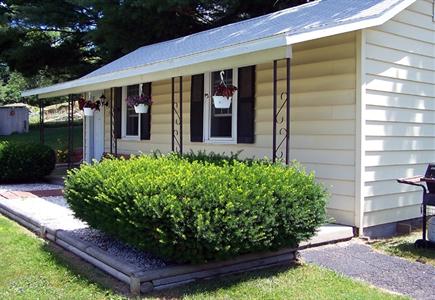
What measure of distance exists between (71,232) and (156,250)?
2100mm

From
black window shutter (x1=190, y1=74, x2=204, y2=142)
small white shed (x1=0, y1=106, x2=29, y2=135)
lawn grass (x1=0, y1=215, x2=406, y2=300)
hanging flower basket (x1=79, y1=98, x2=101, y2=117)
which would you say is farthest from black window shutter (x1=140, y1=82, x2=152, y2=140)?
small white shed (x1=0, y1=106, x2=29, y2=135)

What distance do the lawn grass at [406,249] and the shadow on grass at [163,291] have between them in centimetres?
140

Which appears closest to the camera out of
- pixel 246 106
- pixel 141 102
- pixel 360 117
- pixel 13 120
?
pixel 360 117

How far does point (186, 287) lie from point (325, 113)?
10.5ft

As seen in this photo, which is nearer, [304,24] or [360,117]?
[360,117]

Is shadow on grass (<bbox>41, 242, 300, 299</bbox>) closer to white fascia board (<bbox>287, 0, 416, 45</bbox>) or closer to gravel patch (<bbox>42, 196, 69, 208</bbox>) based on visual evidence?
white fascia board (<bbox>287, 0, 416, 45</bbox>)

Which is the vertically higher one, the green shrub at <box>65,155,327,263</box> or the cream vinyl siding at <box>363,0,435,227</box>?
the cream vinyl siding at <box>363,0,435,227</box>

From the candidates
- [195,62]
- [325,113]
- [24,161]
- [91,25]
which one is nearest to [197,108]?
Result: [195,62]

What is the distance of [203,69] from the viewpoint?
7.15 metres

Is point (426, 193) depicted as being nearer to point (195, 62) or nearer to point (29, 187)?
point (195, 62)

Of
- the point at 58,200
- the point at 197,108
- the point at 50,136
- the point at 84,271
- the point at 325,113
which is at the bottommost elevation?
the point at 84,271

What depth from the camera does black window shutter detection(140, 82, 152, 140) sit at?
10633 millimetres

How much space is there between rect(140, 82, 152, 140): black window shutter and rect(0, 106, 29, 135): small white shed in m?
21.0

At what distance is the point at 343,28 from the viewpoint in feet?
19.6
